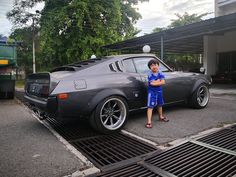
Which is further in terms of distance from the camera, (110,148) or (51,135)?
(51,135)

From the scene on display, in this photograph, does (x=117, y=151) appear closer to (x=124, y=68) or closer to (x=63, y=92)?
(x=63, y=92)

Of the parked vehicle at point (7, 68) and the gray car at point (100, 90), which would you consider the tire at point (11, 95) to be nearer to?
the parked vehicle at point (7, 68)

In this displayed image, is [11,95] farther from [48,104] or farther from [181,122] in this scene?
[181,122]

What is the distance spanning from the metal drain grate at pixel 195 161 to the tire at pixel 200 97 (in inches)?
94.6

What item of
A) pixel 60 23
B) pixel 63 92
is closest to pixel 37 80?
pixel 63 92

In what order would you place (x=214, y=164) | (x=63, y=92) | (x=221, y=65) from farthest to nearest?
(x=221, y=65) → (x=63, y=92) → (x=214, y=164)

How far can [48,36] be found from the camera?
20.3 metres

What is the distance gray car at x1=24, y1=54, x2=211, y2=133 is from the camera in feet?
12.5

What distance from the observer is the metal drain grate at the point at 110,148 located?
10.2 ft

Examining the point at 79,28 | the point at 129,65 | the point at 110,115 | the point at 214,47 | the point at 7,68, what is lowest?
the point at 110,115

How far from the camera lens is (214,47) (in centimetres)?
1547

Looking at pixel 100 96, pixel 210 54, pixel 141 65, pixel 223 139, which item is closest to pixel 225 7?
pixel 210 54

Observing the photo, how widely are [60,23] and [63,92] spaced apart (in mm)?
17007

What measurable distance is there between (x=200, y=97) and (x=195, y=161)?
329cm
